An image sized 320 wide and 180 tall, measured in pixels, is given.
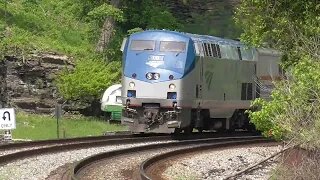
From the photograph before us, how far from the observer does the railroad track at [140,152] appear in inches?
619

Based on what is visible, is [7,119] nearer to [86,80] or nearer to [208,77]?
[208,77]

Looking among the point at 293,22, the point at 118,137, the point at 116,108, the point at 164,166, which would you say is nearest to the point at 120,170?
the point at 164,166

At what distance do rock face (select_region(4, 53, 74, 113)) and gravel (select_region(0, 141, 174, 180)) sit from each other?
14808mm

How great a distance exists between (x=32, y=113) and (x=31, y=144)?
13.3m

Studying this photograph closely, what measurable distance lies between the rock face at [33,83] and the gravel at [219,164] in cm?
1460

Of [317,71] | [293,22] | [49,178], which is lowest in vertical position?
[49,178]

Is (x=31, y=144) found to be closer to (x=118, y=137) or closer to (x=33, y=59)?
(x=118, y=137)

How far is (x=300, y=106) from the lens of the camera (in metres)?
14.3

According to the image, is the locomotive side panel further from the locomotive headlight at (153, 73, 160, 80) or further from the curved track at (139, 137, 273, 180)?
the locomotive headlight at (153, 73, 160, 80)

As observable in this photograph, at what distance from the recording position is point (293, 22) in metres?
16.9

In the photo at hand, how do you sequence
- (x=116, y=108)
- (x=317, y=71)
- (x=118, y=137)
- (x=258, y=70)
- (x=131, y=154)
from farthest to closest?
(x=116, y=108) < (x=258, y=70) < (x=118, y=137) < (x=131, y=154) < (x=317, y=71)

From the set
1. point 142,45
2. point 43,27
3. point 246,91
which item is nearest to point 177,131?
point 142,45

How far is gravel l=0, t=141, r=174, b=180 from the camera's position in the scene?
1527 centimetres

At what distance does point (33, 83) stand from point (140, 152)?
15.9 metres
